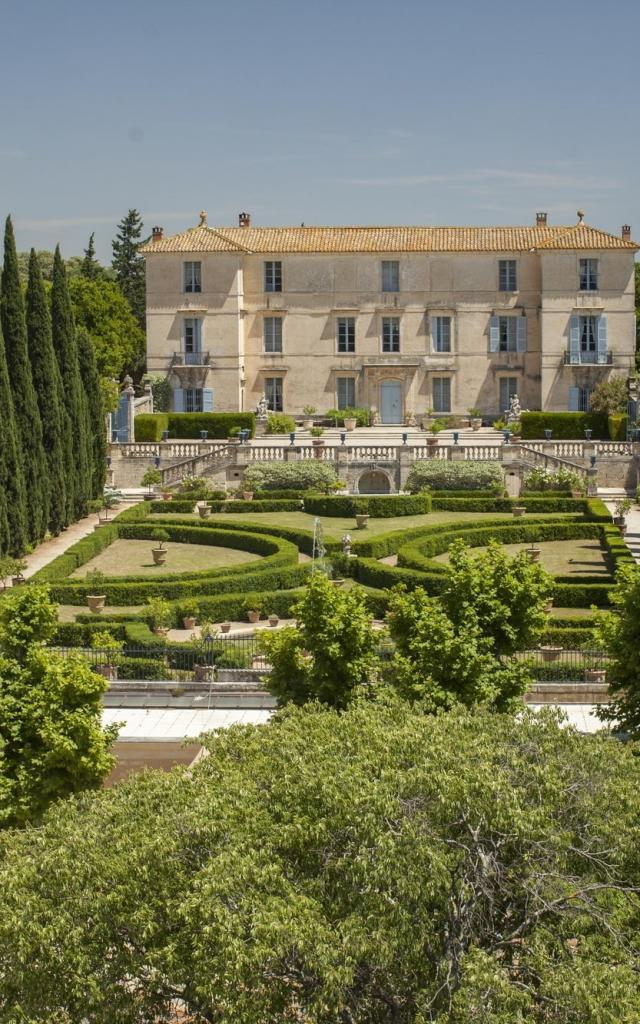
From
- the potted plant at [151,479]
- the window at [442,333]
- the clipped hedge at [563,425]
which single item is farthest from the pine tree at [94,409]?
the window at [442,333]

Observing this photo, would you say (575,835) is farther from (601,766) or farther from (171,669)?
(171,669)

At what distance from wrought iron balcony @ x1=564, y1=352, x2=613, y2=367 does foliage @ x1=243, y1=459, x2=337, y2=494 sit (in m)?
15.4

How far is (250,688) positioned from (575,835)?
1342cm

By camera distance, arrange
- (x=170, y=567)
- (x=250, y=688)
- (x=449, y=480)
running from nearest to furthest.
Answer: (x=250, y=688) → (x=170, y=567) → (x=449, y=480)

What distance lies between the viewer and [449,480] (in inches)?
1971

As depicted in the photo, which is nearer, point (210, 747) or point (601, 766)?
point (601, 766)

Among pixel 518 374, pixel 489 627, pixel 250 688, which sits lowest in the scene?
pixel 250 688

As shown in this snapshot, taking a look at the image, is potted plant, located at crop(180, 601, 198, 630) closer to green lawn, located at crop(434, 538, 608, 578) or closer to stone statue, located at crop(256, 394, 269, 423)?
green lawn, located at crop(434, 538, 608, 578)

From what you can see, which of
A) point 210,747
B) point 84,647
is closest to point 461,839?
point 210,747

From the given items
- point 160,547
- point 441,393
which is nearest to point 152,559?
point 160,547

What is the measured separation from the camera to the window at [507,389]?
63.6m

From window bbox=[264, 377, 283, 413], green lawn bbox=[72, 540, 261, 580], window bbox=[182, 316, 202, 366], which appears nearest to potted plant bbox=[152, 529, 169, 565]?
green lawn bbox=[72, 540, 261, 580]

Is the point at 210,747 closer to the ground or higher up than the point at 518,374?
closer to the ground

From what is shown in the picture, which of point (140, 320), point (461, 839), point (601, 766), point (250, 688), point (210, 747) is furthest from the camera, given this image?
point (140, 320)
